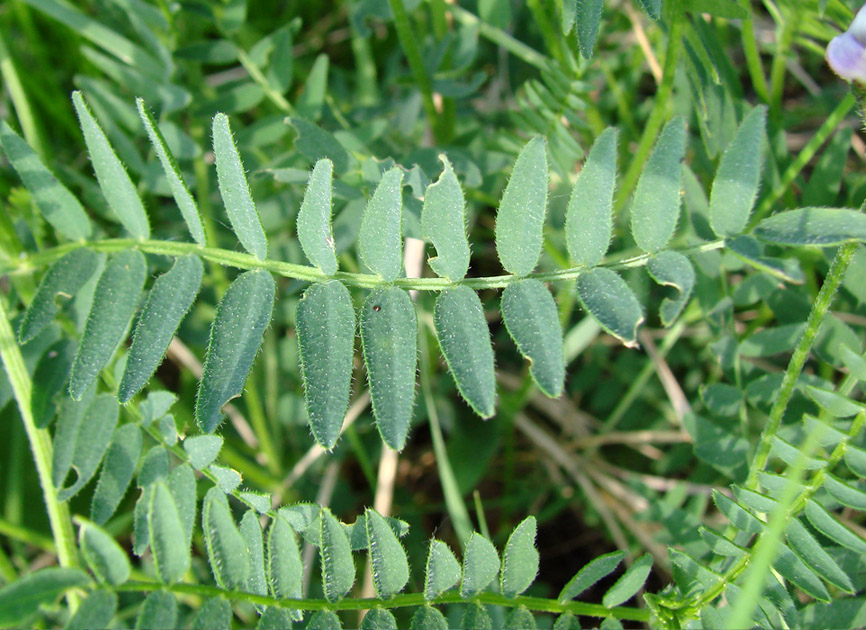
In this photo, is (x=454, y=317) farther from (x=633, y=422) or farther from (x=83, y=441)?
(x=633, y=422)

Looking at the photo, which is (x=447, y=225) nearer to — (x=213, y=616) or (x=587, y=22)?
(x=587, y=22)

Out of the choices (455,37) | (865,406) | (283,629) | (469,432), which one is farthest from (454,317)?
(469,432)

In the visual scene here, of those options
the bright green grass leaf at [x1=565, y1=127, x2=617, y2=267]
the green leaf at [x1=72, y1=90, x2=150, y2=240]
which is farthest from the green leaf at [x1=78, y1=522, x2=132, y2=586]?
the bright green grass leaf at [x1=565, y1=127, x2=617, y2=267]

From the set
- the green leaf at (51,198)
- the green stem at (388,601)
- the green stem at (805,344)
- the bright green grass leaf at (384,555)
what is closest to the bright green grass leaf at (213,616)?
the green stem at (388,601)

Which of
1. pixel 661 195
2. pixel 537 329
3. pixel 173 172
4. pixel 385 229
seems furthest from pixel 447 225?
pixel 173 172

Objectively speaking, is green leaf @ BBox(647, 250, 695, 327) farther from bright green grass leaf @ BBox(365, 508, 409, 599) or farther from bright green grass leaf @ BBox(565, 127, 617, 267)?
bright green grass leaf @ BBox(365, 508, 409, 599)

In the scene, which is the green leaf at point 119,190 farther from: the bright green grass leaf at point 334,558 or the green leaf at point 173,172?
the bright green grass leaf at point 334,558
